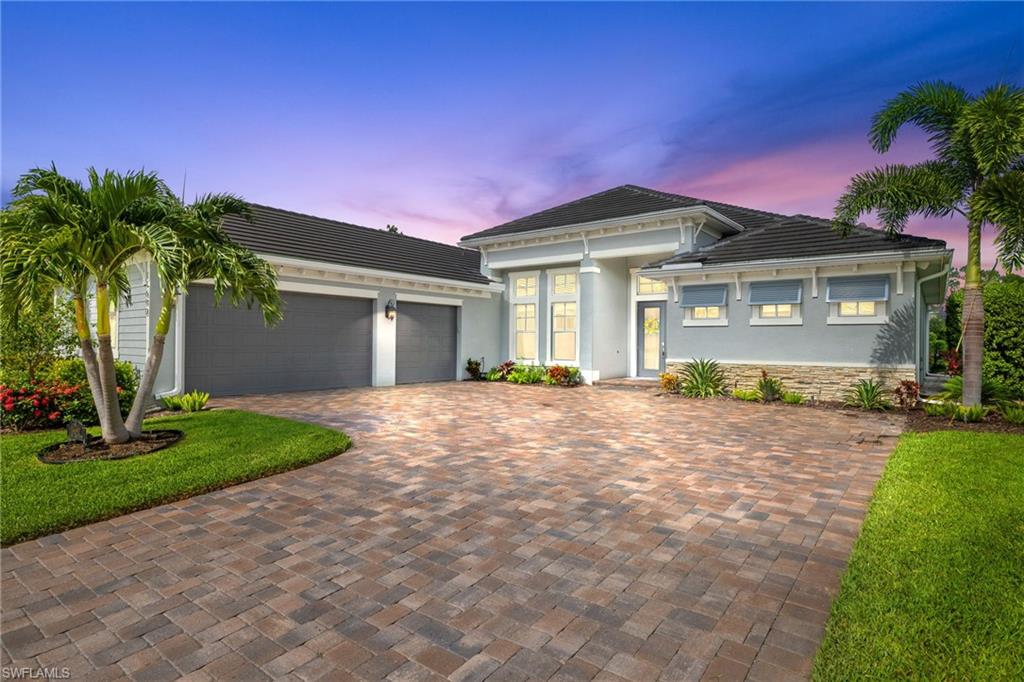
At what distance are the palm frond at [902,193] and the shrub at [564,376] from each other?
8068 mm

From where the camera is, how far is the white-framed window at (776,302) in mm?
12289

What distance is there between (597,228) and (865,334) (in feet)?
24.9

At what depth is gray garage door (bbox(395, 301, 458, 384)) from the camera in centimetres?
1539

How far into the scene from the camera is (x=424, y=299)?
15805mm

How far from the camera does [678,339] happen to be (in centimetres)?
1409

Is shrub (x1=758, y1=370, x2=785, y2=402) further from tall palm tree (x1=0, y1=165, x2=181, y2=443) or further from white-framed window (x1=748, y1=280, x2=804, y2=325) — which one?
tall palm tree (x1=0, y1=165, x2=181, y2=443)

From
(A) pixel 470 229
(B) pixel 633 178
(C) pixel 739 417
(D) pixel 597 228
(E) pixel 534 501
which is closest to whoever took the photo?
(E) pixel 534 501

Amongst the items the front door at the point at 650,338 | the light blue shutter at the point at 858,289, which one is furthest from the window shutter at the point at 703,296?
the light blue shutter at the point at 858,289

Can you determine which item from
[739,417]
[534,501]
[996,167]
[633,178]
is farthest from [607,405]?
[633,178]

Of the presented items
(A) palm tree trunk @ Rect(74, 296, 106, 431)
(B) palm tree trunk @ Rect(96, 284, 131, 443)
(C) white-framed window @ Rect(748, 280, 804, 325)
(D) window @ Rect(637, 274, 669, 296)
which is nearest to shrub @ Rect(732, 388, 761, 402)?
(C) white-framed window @ Rect(748, 280, 804, 325)

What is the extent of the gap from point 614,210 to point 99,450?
13.9m

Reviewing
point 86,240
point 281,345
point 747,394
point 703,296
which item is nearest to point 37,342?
point 281,345

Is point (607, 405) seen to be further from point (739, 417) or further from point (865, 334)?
point (865, 334)

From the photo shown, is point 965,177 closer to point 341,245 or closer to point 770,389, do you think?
point 770,389
